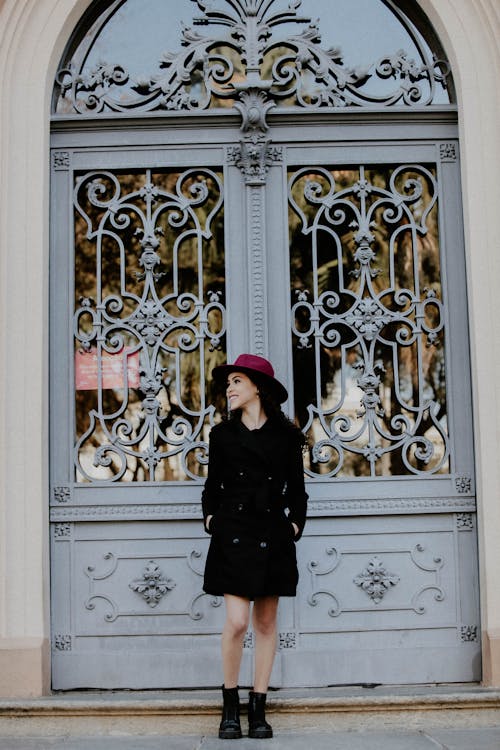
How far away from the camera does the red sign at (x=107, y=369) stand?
6629 millimetres

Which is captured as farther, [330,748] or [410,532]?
[410,532]

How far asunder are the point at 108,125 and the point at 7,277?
123cm

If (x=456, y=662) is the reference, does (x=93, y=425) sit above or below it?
above

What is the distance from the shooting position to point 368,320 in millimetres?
6637

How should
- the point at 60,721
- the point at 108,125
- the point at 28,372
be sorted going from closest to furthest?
the point at 60,721 → the point at 28,372 → the point at 108,125

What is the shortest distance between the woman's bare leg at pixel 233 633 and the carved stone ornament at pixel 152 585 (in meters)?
1.10

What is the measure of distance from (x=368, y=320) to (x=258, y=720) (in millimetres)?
2541

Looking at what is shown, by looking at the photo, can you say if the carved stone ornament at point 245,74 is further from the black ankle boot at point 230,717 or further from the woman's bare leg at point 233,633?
the black ankle boot at point 230,717

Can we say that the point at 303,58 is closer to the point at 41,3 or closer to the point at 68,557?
the point at 41,3

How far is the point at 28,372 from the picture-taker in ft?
20.7

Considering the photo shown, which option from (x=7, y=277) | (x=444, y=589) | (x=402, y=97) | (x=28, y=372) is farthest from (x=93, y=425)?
(x=402, y=97)

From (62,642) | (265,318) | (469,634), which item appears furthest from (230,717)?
(265,318)

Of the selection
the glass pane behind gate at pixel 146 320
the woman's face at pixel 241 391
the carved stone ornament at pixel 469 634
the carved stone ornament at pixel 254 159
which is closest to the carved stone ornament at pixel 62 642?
the glass pane behind gate at pixel 146 320

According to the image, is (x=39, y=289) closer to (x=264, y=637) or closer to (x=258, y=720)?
(x=264, y=637)
